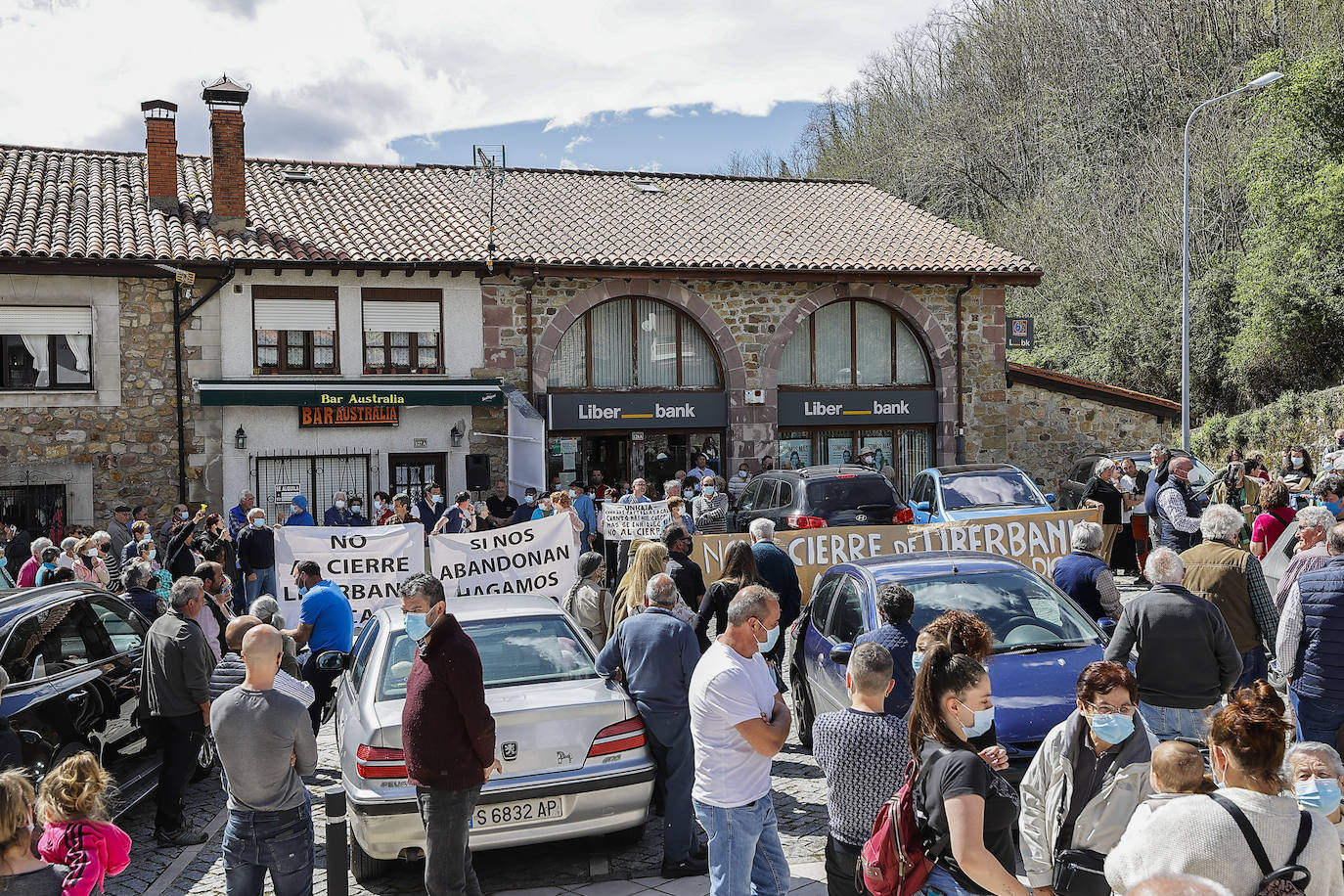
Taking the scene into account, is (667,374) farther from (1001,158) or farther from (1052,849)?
(1001,158)

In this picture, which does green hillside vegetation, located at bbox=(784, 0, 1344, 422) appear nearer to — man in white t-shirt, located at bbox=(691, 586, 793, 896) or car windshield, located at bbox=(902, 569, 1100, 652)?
car windshield, located at bbox=(902, 569, 1100, 652)

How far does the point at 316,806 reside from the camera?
25.3ft

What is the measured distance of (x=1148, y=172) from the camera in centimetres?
3600

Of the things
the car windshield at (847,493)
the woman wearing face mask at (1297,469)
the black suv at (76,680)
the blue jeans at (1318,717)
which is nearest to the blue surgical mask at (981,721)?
the blue jeans at (1318,717)

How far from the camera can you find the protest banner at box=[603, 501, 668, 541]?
1359cm

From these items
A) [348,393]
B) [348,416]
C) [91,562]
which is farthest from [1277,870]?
[348,416]

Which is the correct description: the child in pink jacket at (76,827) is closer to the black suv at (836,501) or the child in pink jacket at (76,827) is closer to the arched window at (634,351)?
the black suv at (836,501)

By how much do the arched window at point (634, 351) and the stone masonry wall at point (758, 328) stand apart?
14.3 inches

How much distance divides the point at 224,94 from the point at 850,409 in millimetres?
13965

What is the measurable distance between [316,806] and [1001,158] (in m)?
43.2

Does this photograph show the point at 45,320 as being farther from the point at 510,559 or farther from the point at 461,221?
the point at 510,559

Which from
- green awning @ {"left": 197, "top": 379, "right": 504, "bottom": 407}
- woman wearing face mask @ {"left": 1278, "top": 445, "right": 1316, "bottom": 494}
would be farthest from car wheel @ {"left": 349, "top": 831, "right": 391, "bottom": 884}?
green awning @ {"left": 197, "top": 379, "right": 504, "bottom": 407}

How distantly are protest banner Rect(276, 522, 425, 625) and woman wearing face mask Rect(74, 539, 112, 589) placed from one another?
209 cm

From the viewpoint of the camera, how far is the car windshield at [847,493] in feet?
48.6
